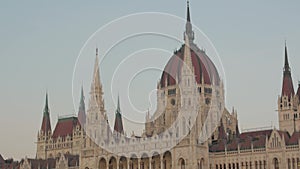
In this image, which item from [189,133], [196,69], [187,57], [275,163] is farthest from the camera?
[196,69]

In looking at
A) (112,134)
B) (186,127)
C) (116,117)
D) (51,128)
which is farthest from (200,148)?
(51,128)

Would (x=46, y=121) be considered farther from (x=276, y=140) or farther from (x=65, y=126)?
(x=276, y=140)

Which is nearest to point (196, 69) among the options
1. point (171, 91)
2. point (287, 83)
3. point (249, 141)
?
point (171, 91)

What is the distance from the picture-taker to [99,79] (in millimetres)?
105938

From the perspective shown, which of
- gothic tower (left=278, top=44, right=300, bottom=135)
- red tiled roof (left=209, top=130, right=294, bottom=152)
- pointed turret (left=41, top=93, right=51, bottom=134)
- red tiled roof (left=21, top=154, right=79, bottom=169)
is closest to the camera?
red tiled roof (left=209, top=130, right=294, bottom=152)

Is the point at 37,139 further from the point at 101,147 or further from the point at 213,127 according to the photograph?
the point at 213,127

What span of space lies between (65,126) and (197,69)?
4414 centimetres

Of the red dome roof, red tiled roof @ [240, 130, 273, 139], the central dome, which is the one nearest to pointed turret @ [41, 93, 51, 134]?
the central dome

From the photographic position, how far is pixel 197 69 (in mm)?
105500

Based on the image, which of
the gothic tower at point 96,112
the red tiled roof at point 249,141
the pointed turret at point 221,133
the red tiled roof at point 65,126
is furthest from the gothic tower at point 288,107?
the red tiled roof at point 65,126

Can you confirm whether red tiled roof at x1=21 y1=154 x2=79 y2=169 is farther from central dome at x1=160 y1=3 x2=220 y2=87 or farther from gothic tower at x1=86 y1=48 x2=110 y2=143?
central dome at x1=160 y1=3 x2=220 y2=87

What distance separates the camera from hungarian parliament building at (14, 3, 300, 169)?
89.6 meters

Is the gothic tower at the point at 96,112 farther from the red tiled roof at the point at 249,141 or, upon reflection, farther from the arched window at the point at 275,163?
the arched window at the point at 275,163

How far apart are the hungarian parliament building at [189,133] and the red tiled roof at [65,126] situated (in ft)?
64.1
